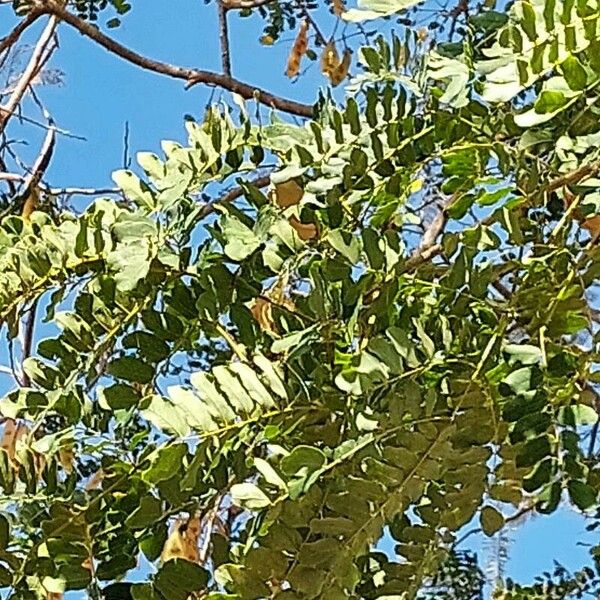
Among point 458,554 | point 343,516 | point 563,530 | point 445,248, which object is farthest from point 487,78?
point 563,530

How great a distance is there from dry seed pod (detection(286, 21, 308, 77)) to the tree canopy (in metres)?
0.77

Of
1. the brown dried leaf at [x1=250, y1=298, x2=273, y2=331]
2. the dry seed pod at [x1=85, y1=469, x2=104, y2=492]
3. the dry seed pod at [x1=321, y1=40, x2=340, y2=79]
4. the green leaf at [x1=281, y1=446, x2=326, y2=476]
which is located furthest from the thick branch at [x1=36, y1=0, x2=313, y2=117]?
the green leaf at [x1=281, y1=446, x2=326, y2=476]

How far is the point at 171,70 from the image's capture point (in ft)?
3.96

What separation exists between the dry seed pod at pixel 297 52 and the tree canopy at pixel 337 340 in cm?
77

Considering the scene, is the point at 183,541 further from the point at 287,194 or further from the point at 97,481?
the point at 287,194

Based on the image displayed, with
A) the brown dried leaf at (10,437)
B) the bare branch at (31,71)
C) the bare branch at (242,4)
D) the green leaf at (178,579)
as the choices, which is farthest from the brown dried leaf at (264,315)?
the bare branch at (242,4)

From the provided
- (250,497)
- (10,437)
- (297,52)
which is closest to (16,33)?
(297,52)

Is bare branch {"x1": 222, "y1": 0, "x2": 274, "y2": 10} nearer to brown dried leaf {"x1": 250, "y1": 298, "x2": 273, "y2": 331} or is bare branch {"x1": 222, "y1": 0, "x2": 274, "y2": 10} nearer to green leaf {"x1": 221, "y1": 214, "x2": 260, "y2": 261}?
brown dried leaf {"x1": 250, "y1": 298, "x2": 273, "y2": 331}

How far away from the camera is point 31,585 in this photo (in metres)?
0.53

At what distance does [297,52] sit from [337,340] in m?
0.92

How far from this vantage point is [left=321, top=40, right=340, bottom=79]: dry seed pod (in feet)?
4.26

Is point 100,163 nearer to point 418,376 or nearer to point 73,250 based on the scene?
point 73,250

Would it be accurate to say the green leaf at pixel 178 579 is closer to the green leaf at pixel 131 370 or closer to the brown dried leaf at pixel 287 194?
the green leaf at pixel 131 370

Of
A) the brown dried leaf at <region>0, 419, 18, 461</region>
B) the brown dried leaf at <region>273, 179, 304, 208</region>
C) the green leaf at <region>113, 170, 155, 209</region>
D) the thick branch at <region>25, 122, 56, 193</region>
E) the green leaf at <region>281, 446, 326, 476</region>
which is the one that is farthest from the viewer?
the thick branch at <region>25, 122, 56, 193</region>
